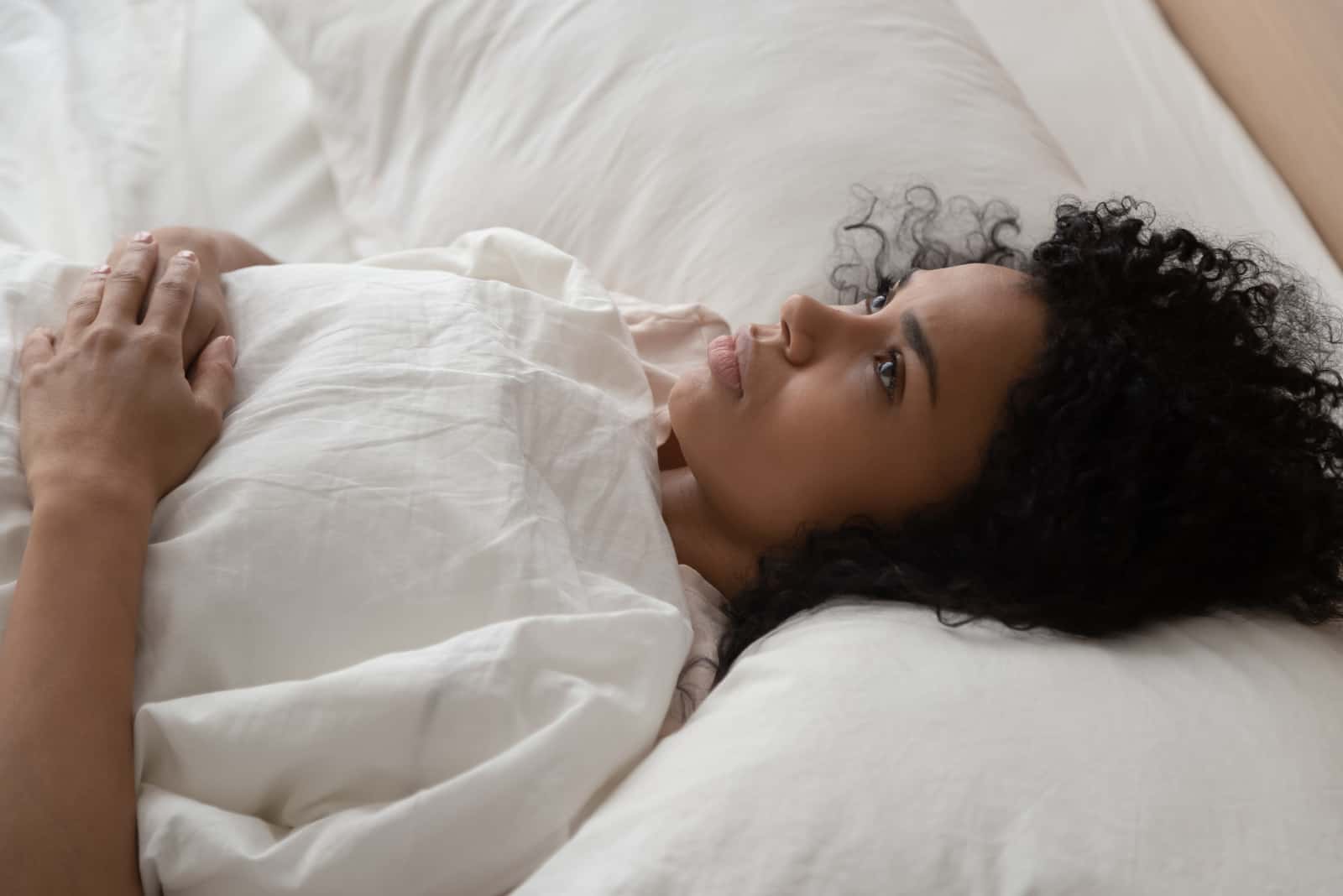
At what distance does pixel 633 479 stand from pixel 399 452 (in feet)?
0.69

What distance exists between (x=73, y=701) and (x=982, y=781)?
0.53 m

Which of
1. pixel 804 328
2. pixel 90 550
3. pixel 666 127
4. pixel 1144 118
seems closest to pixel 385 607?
pixel 90 550

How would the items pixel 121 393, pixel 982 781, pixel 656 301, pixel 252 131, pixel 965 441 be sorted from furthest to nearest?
pixel 252 131 < pixel 656 301 < pixel 965 441 < pixel 121 393 < pixel 982 781

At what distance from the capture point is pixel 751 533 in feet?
3.42

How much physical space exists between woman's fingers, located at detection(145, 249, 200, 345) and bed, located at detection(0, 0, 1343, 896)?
0.06 metres

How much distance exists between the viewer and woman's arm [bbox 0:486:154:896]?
65cm

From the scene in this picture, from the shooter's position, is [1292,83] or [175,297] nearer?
[175,297]

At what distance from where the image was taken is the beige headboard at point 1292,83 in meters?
1.29

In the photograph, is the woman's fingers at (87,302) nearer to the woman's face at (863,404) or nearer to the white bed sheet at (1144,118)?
the woman's face at (863,404)

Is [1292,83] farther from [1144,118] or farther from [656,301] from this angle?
[656,301]

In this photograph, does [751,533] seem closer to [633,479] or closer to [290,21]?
[633,479]

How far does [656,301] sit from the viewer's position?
1.28 meters

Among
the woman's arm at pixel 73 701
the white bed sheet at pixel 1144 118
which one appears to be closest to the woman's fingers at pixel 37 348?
the woman's arm at pixel 73 701

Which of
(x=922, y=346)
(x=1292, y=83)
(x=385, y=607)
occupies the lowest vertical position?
(x=385, y=607)
